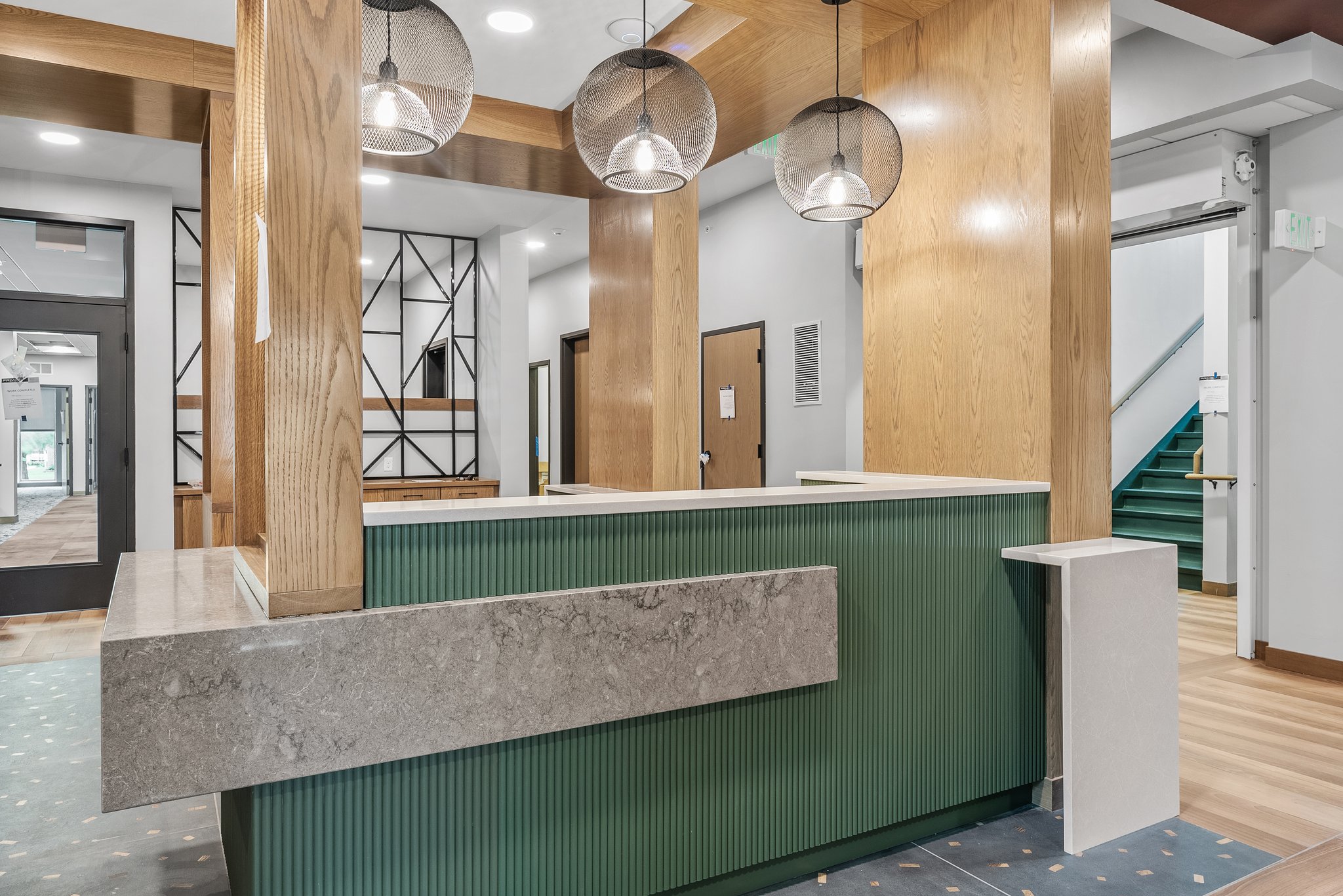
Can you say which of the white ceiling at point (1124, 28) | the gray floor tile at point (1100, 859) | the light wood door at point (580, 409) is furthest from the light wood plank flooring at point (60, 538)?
the white ceiling at point (1124, 28)

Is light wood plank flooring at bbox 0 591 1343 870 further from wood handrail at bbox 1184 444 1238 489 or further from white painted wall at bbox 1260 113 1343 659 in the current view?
wood handrail at bbox 1184 444 1238 489

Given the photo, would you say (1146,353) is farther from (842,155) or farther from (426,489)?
(842,155)

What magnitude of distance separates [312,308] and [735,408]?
5.17 meters

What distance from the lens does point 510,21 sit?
11.2 ft

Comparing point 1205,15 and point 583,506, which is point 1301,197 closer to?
point 1205,15

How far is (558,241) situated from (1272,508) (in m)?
5.82

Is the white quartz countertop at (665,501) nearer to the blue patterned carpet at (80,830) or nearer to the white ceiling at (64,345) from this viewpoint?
the blue patterned carpet at (80,830)

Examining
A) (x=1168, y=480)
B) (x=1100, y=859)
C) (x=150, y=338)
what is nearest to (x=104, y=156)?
(x=150, y=338)

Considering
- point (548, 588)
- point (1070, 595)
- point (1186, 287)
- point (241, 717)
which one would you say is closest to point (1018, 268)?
point (1070, 595)

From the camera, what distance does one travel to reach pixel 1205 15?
343 cm

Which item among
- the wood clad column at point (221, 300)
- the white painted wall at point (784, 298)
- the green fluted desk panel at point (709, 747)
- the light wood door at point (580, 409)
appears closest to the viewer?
the green fluted desk panel at point (709, 747)

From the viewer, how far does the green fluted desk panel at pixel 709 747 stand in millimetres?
1711

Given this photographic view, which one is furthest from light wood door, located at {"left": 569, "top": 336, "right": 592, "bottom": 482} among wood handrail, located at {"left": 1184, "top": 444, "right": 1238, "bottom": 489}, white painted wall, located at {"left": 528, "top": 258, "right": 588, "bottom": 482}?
wood handrail, located at {"left": 1184, "top": 444, "right": 1238, "bottom": 489}

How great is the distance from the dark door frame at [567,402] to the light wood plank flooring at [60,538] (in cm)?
421
